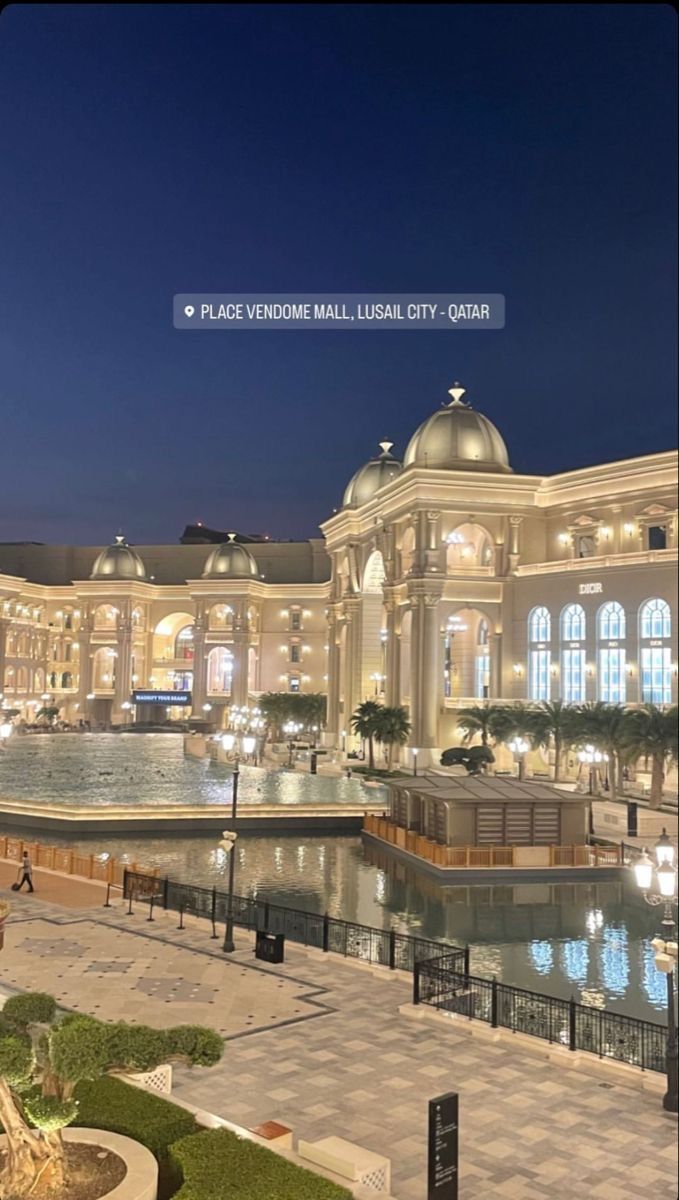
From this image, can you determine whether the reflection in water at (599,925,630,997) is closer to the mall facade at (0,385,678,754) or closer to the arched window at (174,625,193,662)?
the mall facade at (0,385,678,754)

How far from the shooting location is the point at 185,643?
80.1 m

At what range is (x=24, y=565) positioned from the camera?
13.6 m

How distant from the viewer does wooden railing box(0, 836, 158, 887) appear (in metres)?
21.8

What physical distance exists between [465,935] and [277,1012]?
737 centimetres

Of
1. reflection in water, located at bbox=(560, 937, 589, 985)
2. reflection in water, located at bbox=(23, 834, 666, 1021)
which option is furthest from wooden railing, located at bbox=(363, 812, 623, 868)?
reflection in water, located at bbox=(560, 937, 589, 985)

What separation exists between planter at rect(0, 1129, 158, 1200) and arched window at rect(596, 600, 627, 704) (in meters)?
4.79

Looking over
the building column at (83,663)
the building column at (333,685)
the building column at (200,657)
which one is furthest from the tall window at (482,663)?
the building column at (200,657)

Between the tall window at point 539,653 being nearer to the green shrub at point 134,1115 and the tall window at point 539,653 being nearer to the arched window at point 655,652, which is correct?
the arched window at point 655,652

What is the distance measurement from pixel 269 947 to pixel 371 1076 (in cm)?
526

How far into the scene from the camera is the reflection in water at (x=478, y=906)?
53.7 ft

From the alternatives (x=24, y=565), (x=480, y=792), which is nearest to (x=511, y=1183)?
(x=24, y=565)

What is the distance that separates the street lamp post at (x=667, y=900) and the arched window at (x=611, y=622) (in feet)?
4.34

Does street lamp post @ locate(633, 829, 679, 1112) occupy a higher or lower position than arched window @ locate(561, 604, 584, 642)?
lower

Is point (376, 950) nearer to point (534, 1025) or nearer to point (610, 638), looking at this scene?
point (534, 1025)
